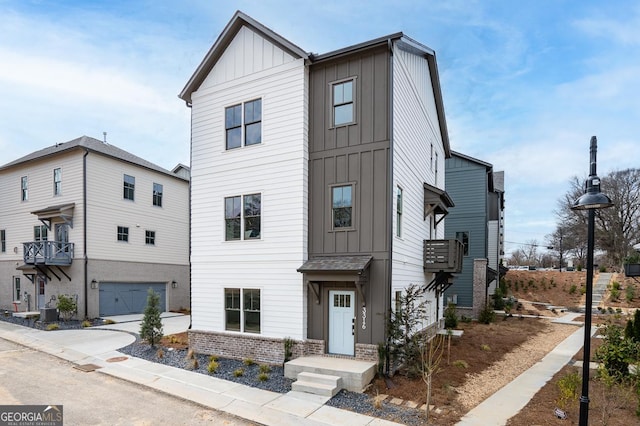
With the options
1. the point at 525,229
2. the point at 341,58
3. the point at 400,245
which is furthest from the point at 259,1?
the point at 525,229

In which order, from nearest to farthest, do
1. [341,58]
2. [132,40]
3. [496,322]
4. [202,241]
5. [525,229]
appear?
[341,58] → [202,241] → [132,40] → [496,322] → [525,229]

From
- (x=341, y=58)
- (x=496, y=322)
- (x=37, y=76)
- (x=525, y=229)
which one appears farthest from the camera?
(x=525, y=229)

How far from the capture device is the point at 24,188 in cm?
2362

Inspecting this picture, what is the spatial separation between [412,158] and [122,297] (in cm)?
1949

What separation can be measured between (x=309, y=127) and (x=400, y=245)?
15.6 ft

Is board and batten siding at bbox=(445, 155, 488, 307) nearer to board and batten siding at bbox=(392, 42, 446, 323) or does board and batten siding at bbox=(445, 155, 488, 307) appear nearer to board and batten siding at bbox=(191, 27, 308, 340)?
board and batten siding at bbox=(392, 42, 446, 323)

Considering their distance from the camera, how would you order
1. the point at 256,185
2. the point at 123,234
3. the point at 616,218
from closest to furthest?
1. the point at 256,185
2. the point at 123,234
3. the point at 616,218

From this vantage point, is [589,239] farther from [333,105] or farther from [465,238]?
[465,238]

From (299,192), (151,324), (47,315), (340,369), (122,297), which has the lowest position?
(47,315)

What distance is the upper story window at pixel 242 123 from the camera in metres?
12.3

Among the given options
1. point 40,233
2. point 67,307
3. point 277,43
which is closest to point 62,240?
point 40,233

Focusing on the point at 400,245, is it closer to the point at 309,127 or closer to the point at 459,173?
the point at 309,127

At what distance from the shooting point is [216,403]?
8.43 metres

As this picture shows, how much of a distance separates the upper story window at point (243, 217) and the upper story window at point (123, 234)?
13176 millimetres
